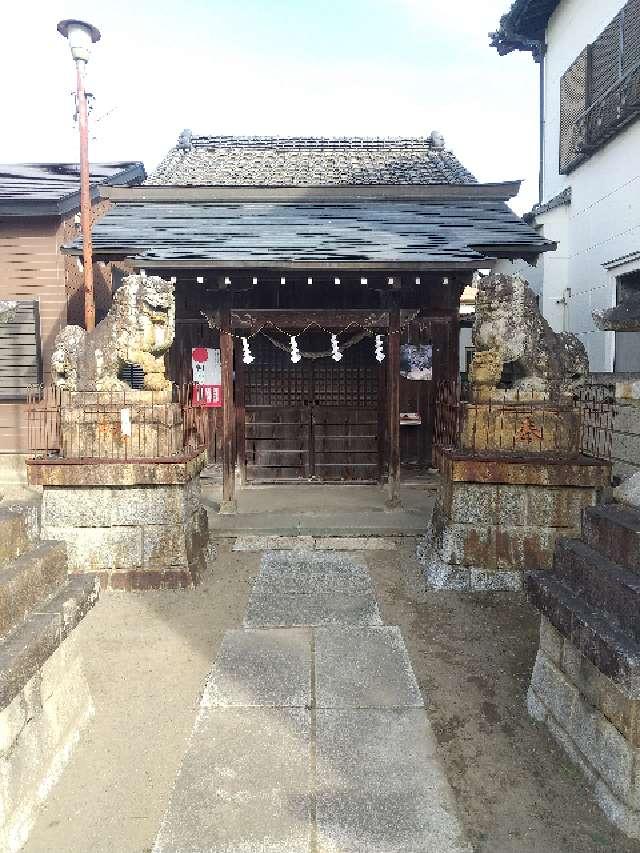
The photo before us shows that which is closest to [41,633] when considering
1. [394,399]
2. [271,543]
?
[271,543]

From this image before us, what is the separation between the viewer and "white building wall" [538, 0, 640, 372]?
859 centimetres

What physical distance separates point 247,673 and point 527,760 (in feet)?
6.69

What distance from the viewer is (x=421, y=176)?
12.5 m

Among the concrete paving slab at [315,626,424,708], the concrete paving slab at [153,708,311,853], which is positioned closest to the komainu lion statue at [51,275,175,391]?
the concrete paving slab at [315,626,424,708]

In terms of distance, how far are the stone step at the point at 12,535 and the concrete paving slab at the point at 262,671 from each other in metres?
1.67

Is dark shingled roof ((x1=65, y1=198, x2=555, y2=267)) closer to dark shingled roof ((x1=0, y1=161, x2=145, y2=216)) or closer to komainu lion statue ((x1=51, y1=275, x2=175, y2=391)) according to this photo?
dark shingled roof ((x1=0, y1=161, x2=145, y2=216))

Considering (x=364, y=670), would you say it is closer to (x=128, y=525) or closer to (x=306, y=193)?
(x=128, y=525)

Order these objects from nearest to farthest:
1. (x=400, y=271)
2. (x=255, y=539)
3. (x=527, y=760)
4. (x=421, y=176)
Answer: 1. (x=527, y=760)
2. (x=255, y=539)
3. (x=400, y=271)
4. (x=421, y=176)

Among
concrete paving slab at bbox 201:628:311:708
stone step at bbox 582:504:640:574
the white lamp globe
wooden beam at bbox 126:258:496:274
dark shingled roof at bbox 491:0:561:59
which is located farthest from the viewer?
dark shingled roof at bbox 491:0:561:59

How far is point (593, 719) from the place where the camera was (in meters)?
2.95

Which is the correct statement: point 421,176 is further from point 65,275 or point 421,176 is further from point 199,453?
point 199,453

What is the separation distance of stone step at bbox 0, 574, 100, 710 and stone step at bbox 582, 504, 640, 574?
3.20m

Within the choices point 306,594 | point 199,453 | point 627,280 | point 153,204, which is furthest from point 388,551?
point 153,204

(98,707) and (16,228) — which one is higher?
(16,228)
